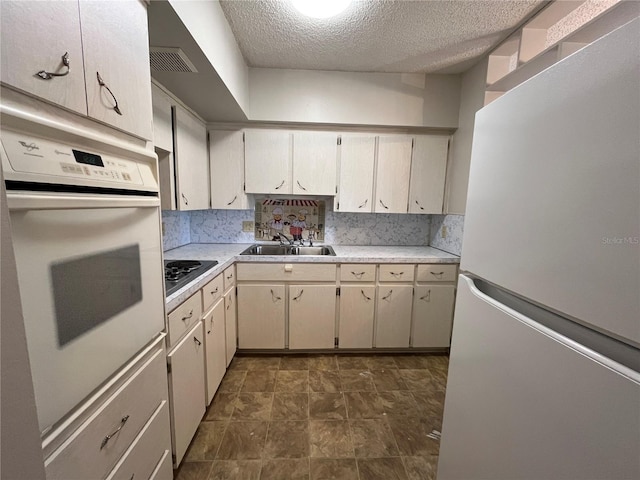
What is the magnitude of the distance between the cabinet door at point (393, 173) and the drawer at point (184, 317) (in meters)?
1.74

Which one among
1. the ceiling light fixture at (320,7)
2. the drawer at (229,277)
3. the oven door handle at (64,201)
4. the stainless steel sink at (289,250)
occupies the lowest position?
the drawer at (229,277)

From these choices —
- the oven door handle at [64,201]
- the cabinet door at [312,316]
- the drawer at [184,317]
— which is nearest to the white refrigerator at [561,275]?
the oven door handle at [64,201]

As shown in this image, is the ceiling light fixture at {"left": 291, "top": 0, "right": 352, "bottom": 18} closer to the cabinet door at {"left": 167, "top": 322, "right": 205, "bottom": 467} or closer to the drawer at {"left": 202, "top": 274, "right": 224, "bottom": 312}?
the drawer at {"left": 202, "top": 274, "right": 224, "bottom": 312}

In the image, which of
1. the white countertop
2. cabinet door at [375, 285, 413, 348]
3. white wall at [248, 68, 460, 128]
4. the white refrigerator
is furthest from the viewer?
cabinet door at [375, 285, 413, 348]

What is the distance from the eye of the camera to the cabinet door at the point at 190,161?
173 centimetres

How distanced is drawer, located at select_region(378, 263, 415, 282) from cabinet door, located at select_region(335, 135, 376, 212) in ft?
1.96

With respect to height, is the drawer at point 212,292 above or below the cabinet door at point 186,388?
above

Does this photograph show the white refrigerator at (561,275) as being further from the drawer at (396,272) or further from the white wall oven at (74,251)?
the drawer at (396,272)

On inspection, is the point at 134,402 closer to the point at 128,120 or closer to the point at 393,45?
the point at 128,120

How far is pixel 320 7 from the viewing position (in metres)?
1.38

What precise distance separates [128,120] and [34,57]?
11.0 inches

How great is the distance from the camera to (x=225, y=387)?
189 centimetres

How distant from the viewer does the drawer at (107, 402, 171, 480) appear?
788 millimetres

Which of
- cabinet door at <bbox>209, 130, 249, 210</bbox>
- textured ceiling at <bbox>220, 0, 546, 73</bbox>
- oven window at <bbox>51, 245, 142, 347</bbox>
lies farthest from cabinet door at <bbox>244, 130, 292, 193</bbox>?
oven window at <bbox>51, 245, 142, 347</bbox>
